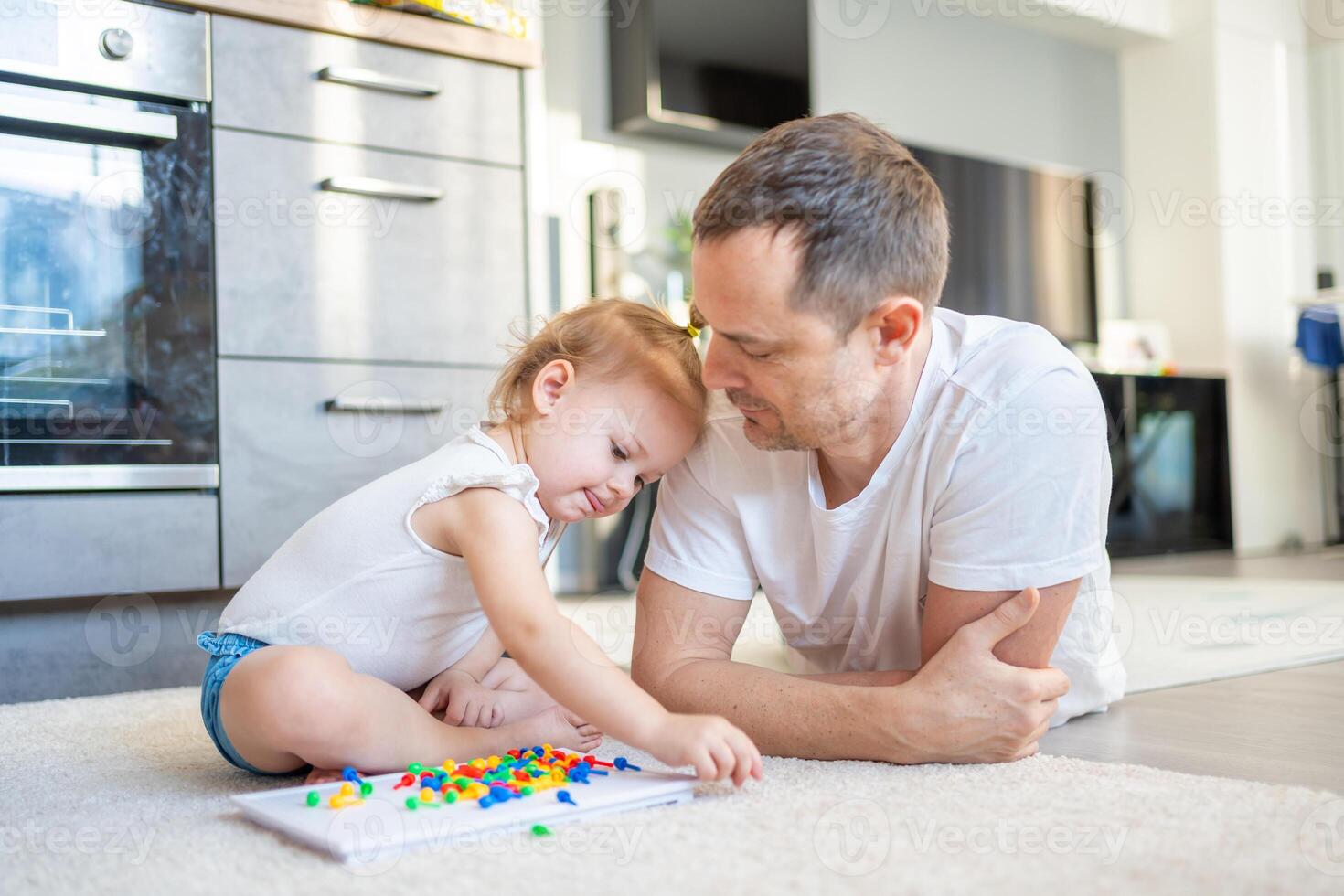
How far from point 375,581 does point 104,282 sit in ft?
3.20

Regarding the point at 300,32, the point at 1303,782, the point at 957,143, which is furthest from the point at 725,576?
the point at 957,143

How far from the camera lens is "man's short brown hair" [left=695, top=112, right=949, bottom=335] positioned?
109 cm

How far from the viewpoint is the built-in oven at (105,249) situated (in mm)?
1791

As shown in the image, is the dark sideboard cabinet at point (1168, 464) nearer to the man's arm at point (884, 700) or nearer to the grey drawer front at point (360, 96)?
the grey drawer front at point (360, 96)

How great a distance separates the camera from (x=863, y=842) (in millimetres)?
875

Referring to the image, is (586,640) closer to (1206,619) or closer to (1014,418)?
(1014,418)

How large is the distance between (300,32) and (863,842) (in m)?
1.73

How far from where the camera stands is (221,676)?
1195mm

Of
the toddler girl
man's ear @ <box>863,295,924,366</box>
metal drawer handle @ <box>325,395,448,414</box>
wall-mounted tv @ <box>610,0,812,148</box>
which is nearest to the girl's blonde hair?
the toddler girl

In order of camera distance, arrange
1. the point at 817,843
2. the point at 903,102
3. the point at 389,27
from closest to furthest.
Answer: the point at 817,843
the point at 389,27
the point at 903,102

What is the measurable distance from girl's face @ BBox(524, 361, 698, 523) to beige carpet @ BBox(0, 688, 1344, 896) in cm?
34

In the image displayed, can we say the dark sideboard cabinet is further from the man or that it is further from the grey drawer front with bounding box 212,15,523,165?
the man

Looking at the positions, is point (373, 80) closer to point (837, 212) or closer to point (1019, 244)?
point (837, 212)

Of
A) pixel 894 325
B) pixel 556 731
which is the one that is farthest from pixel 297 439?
pixel 894 325
